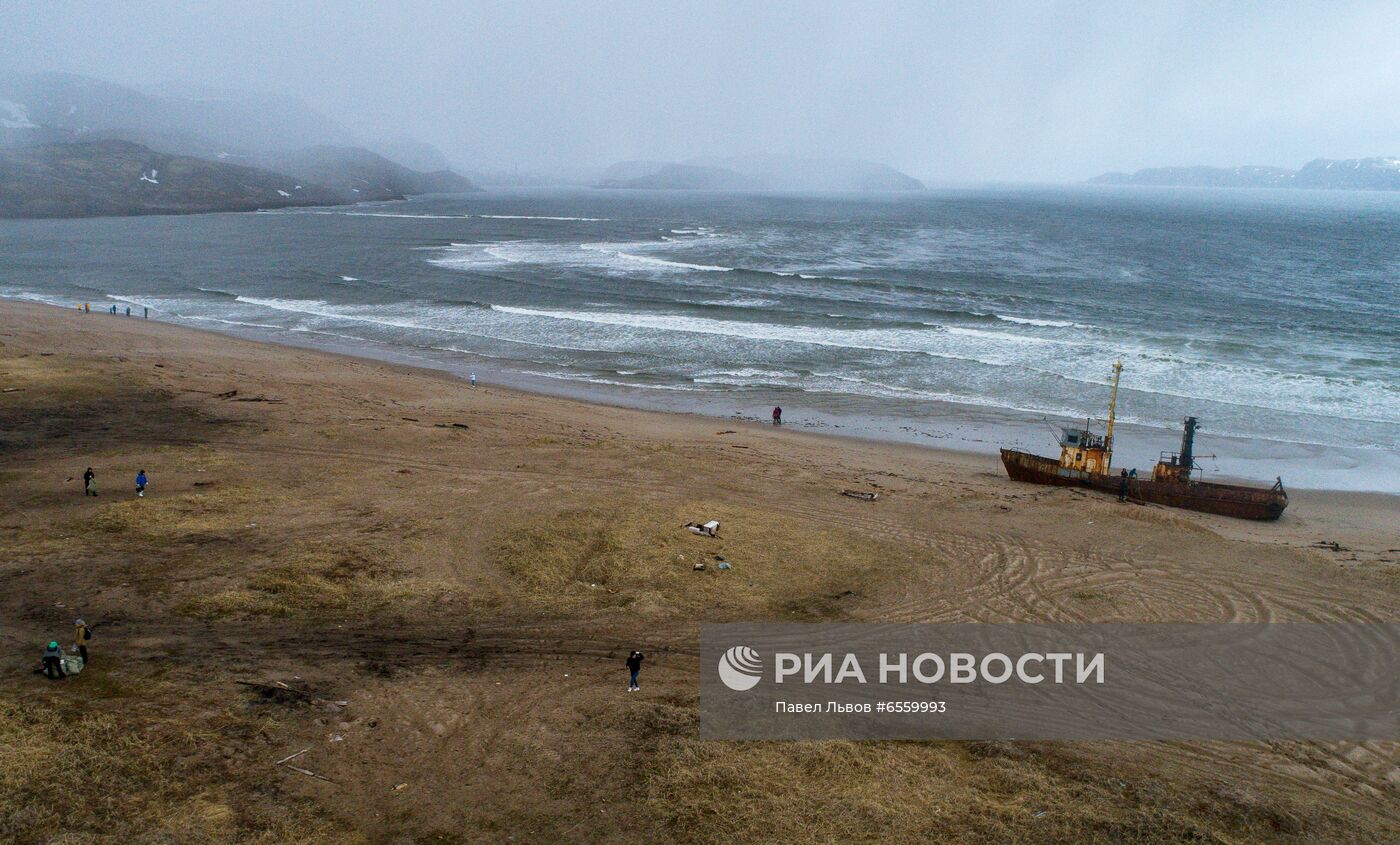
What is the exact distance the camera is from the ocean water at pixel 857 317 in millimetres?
39312

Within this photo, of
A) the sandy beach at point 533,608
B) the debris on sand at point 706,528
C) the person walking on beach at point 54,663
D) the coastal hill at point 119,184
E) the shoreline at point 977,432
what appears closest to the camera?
the sandy beach at point 533,608

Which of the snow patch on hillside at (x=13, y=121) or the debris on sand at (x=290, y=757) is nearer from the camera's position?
the debris on sand at (x=290, y=757)

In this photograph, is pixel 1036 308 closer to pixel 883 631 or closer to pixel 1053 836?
pixel 883 631

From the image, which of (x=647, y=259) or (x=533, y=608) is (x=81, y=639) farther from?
(x=647, y=259)

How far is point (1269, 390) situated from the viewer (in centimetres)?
4281

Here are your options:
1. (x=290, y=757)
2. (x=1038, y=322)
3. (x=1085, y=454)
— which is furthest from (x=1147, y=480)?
(x=1038, y=322)

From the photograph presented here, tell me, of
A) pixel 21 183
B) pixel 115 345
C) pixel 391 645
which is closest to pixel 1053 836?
pixel 391 645

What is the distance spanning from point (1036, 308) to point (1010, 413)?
2663 cm

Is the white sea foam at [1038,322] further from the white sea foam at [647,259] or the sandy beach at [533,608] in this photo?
the white sea foam at [647,259]

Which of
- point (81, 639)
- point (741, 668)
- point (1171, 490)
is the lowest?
point (741, 668)

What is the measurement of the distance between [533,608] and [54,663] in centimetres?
846

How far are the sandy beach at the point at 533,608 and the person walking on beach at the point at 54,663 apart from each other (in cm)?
18

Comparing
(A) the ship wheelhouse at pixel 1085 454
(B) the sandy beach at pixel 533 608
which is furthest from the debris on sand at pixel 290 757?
(A) the ship wheelhouse at pixel 1085 454

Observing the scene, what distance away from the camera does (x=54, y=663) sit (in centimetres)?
1413
